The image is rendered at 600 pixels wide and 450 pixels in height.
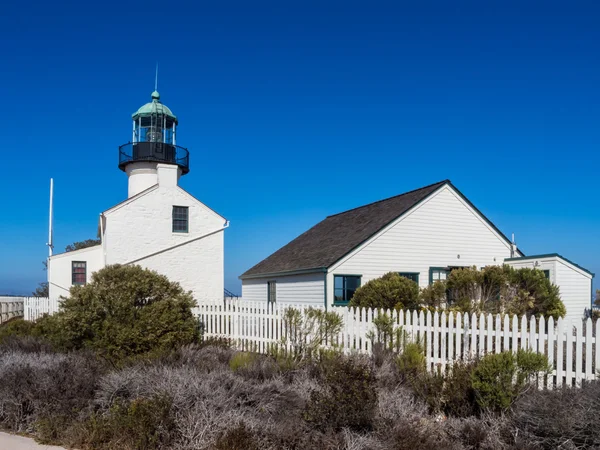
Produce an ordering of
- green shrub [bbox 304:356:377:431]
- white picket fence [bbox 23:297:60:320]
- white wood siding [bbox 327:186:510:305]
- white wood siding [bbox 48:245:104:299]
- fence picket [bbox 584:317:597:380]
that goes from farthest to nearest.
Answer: white wood siding [bbox 48:245:104:299] < white picket fence [bbox 23:297:60:320] < white wood siding [bbox 327:186:510:305] < fence picket [bbox 584:317:597:380] < green shrub [bbox 304:356:377:431]

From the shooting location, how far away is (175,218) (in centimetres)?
2114

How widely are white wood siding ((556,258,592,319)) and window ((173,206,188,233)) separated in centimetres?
1364

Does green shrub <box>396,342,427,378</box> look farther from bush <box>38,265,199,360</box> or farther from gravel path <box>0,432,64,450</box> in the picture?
gravel path <box>0,432,64,450</box>

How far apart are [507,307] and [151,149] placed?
51.0ft

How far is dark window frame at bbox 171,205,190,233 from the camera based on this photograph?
21.1 metres

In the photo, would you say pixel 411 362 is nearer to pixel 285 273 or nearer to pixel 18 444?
pixel 18 444

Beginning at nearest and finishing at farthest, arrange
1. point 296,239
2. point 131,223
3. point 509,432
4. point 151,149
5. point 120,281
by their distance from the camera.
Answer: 1. point 509,432
2. point 120,281
3. point 131,223
4. point 151,149
5. point 296,239

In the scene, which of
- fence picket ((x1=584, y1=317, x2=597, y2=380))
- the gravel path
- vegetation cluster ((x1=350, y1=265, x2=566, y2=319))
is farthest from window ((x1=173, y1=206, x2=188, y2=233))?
fence picket ((x1=584, y1=317, x2=597, y2=380))

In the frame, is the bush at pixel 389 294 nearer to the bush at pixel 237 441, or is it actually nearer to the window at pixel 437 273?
the window at pixel 437 273

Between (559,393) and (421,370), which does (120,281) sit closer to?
(421,370)

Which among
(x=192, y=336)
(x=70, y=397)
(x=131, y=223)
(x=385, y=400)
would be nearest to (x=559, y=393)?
(x=385, y=400)

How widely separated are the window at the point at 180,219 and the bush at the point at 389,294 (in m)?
8.41

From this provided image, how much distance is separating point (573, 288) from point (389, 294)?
835cm

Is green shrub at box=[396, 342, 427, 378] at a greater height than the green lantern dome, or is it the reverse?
the green lantern dome
